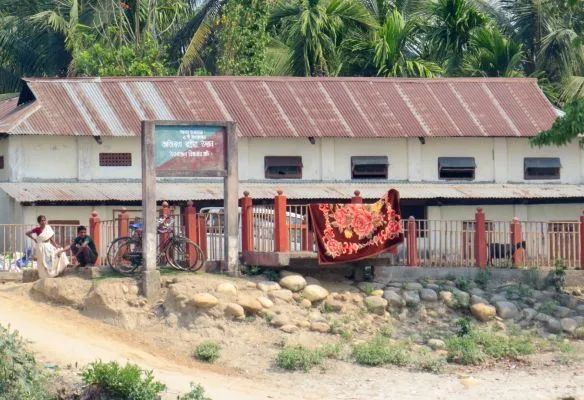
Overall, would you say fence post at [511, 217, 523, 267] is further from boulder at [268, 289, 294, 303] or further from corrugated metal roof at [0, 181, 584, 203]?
corrugated metal roof at [0, 181, 584, 203]

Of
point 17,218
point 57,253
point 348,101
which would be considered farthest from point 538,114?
point 57,253

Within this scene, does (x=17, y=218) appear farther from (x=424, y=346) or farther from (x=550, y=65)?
(x=550, y=65)

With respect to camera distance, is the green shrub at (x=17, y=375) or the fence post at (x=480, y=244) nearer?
the green shrub at (x=17, y=375)

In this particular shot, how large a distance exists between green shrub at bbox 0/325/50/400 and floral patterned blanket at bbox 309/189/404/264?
25.8ft

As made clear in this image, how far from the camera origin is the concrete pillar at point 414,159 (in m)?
42.0

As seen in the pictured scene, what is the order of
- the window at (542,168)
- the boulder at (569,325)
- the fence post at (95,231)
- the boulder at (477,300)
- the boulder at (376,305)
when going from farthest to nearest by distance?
the window at (542,168)
the fence post at (95,231)
the boulder at (477,300)
the boulder at (569,325)
the boulder at (376,305)

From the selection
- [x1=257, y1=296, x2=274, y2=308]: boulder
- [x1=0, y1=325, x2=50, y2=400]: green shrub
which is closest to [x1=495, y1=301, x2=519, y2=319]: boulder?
[x1=257, y1=296, x2=274, y2=308]: boulder

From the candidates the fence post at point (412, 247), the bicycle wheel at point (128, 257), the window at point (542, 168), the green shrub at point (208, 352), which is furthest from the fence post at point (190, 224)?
the window at point (542, 168)

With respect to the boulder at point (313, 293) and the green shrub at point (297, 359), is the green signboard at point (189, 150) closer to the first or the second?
the boulder at point (313, 293)

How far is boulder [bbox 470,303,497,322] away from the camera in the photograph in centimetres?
3008

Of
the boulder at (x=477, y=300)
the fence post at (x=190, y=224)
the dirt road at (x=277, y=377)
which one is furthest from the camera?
the boulder at (x=477, y=300)

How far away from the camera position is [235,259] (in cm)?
2955

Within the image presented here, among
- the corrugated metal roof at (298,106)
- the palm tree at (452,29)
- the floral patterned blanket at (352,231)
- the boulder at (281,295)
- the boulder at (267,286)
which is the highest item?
the palm tree at (452,29)

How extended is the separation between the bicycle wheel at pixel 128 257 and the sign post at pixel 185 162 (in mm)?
606
